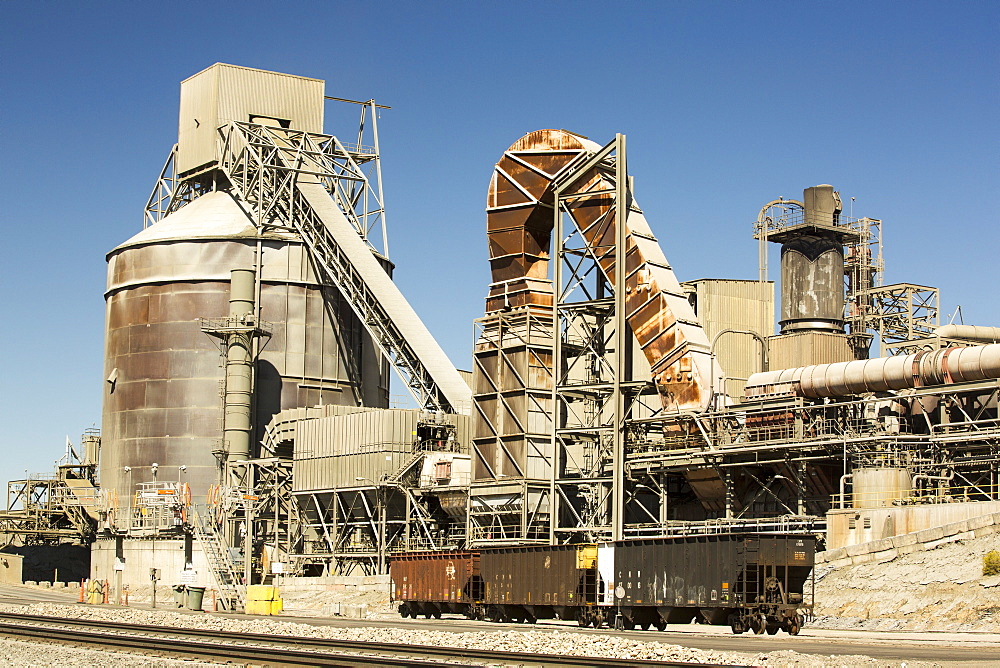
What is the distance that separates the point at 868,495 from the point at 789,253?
84.1ft

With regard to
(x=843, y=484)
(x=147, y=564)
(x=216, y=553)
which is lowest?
(x=147, y=564)

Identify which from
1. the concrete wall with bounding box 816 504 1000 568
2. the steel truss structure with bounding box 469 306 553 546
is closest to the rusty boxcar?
the steel truss structure with bounding box 469 306 553 546

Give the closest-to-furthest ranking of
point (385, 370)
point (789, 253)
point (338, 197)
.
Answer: point (789, 253), point (338, 197), point (385, 370)

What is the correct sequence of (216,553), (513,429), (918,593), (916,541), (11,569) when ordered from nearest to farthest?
(918,593) → (916,541) → (513,429) → (216,553) → (11,569)

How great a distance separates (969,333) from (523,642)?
32299 mm

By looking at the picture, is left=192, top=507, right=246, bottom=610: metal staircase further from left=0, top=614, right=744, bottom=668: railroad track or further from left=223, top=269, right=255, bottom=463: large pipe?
left=0, top=614, right=744, bottom=668: railroad track

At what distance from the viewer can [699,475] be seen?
149 feet

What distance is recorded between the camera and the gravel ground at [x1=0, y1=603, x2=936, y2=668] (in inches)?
867

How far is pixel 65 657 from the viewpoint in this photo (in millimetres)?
25641

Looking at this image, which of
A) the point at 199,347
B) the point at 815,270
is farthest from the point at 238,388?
the point at 815,270

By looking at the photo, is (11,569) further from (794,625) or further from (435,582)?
(794,625)

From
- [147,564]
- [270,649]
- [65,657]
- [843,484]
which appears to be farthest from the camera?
[147,564]

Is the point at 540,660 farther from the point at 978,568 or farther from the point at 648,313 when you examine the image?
the point at 648,313

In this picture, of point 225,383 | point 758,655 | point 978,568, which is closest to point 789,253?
point 225,383
